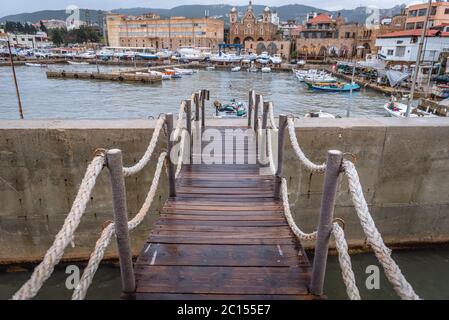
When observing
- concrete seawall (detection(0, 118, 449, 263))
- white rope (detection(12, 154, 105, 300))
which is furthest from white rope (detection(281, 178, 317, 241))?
concrete seawall (detection(0, 118, 449, 263))

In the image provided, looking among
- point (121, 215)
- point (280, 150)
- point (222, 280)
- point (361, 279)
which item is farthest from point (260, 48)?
point (121, 215)

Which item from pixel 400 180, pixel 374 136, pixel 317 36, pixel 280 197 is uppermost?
pixel 317 36

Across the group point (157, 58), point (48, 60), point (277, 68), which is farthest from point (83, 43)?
point (277, 68)

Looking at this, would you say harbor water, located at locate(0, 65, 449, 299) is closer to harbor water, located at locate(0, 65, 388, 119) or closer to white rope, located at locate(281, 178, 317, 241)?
harbor water, located at locate(0, 65, 388, 119)

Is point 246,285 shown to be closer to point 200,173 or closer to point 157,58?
point 200,173

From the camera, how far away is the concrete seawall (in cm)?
584

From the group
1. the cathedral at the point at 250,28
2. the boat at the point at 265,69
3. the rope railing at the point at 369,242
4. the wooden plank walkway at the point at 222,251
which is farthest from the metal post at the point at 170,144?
the cathedral at the point at 250,28

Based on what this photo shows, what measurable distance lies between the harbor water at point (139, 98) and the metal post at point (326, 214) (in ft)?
93.9

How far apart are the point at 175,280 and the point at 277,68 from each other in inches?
3118

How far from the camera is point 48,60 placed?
87.8m

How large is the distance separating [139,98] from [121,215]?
4030cm

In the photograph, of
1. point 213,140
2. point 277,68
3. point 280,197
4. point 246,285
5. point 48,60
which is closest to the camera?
point 246,285

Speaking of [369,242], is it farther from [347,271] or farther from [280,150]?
[280,150]

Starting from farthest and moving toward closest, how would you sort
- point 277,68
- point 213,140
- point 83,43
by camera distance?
point 83,43 → point 277,68 → point 213,140
